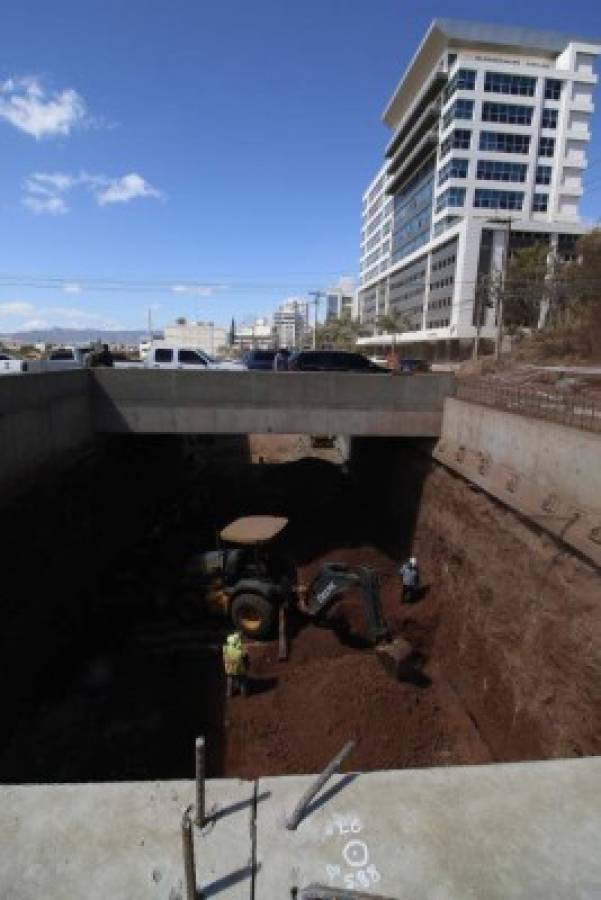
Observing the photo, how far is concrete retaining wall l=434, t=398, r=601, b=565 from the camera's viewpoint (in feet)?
29.6

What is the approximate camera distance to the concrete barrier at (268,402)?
52.1 feet

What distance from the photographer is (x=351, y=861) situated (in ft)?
11.1

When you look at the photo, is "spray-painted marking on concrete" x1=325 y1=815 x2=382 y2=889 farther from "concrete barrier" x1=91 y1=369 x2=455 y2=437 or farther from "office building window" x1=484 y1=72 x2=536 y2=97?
"office building window" x1=484 y1=72 x2=536 y2=97

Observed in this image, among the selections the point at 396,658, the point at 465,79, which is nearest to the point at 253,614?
the point at 396,658

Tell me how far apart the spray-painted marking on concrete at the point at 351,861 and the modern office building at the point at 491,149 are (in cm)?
6793

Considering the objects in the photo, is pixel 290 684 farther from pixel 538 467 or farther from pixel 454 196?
pixel 454 196

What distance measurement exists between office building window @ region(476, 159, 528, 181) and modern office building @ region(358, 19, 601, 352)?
0.45 feet

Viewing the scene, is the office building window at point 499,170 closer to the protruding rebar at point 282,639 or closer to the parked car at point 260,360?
the parked car at point 260,360

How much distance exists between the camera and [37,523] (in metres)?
11.5

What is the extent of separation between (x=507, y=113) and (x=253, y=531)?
80020mm

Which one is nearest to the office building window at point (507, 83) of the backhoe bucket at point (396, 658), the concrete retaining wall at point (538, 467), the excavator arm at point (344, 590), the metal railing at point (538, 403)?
the metal railing at point (538, 403)

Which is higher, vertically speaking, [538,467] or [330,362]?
[330,362]

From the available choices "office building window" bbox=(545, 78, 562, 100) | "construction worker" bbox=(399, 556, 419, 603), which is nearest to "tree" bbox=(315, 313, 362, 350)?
"office building window" bbox=(545, 78, 562, 100)

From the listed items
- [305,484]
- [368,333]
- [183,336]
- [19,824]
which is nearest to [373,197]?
[368,333]
